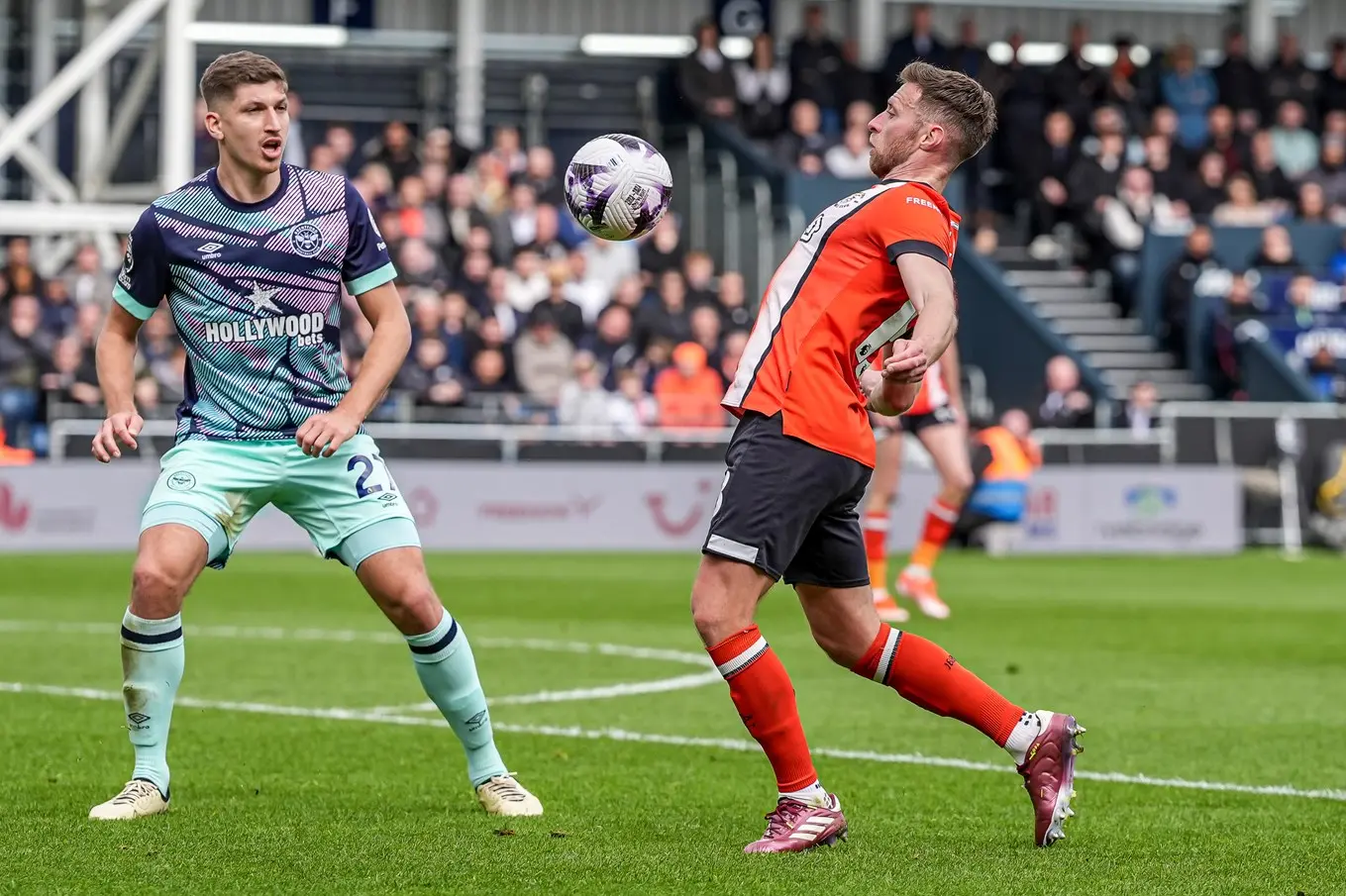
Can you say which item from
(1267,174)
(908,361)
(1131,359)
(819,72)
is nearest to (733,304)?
(819,72)

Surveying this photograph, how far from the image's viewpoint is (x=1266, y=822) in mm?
6246

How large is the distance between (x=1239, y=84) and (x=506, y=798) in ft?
88.9

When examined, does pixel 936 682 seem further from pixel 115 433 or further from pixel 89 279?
pixel 89 279

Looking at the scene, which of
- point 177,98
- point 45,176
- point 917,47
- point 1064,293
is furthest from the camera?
point 917,47

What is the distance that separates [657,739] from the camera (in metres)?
8.04

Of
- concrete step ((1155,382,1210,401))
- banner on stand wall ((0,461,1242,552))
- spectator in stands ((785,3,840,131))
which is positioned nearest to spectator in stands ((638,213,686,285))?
spectator in stands ((785,3,840,131))

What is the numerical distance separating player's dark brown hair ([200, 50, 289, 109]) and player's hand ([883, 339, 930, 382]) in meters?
2.01

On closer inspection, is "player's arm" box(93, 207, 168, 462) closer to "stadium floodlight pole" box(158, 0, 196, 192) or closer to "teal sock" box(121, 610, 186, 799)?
"teal sock" box(121, 610, 186, 799)

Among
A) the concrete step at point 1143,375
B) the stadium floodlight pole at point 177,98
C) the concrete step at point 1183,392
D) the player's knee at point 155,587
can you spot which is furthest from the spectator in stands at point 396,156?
the player's knee at point 155,587

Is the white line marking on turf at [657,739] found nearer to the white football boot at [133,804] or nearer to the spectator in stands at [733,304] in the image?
the white football boot at [133,804]

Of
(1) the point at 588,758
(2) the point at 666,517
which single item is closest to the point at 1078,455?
(2) the point at 666,517

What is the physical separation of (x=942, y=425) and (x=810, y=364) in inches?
297

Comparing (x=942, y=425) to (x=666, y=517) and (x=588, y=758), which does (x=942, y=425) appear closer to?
(x=588, y=758)

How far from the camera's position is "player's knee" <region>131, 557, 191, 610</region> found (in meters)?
6.08
